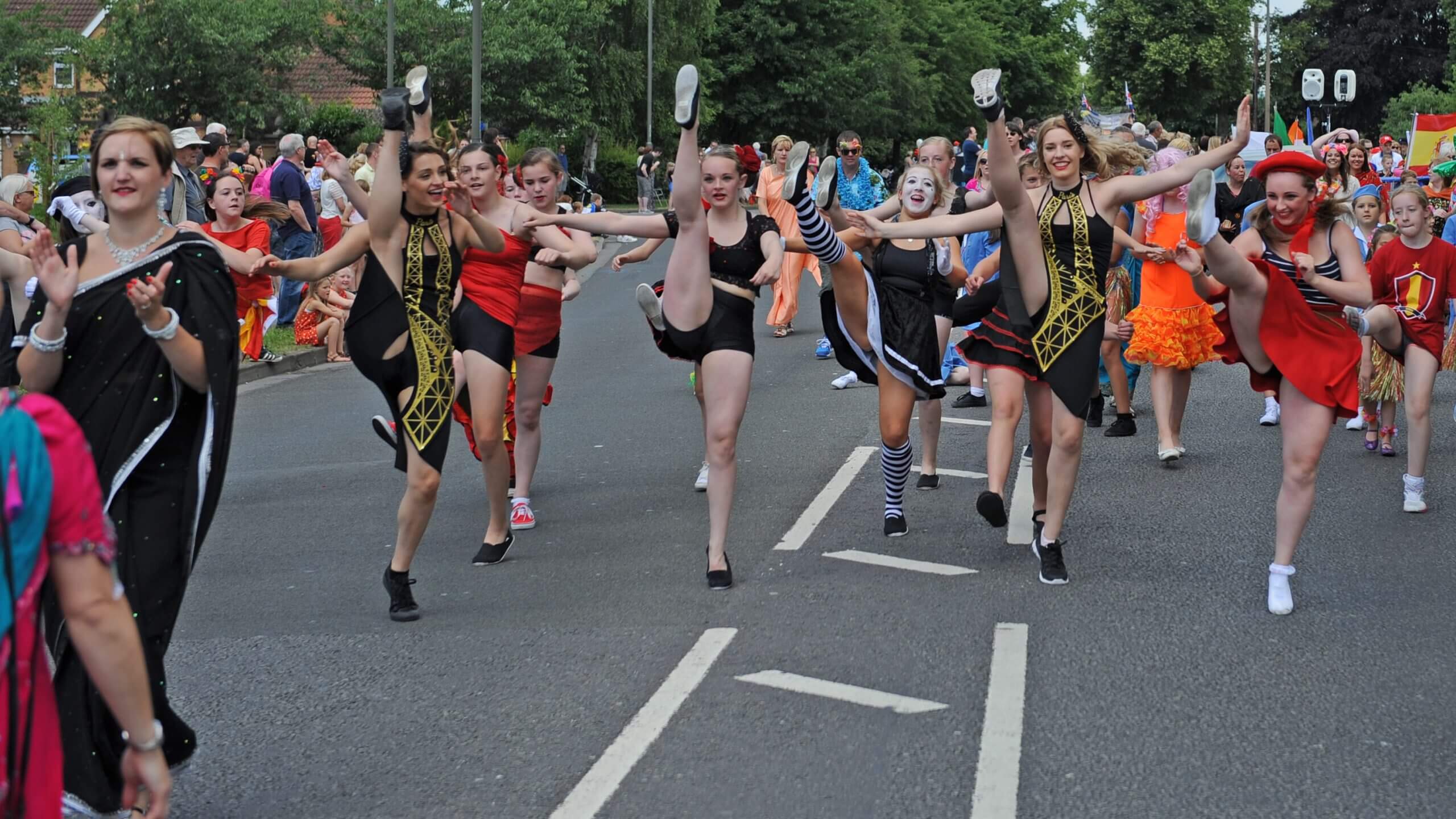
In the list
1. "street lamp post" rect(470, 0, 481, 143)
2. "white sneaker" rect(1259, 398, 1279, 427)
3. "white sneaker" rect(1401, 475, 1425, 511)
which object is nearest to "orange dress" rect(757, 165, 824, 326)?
"white sneaker" rect(1259, 398, 1279, 427)

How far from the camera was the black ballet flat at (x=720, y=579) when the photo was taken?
23.4 feet

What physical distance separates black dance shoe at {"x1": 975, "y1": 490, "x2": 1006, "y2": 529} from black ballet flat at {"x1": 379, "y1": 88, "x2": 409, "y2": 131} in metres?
3.06

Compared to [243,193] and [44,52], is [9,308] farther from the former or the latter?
[44,52]

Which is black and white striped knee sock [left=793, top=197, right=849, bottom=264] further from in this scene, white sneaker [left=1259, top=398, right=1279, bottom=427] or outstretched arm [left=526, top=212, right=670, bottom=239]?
white sneaker [left=1259, top=398, right=1279, bottom=427]

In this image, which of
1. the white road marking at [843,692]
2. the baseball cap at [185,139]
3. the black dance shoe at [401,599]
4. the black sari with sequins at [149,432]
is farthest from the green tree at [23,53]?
the black sari with sequins at [149,432]

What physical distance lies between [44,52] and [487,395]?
115 feet

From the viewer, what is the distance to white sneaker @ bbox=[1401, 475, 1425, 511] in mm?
8664

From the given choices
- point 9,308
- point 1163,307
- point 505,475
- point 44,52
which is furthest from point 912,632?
point 44,52

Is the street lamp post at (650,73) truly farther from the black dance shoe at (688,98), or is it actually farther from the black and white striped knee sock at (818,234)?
the black dance shoe at (688,98)

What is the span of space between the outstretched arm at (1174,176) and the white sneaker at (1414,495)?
8.04 feet

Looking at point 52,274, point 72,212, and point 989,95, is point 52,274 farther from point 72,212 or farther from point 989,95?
point 989,95

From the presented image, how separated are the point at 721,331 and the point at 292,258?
11.2 m

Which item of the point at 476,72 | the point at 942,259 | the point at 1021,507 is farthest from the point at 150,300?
the point at 476,72

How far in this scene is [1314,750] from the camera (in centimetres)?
505
